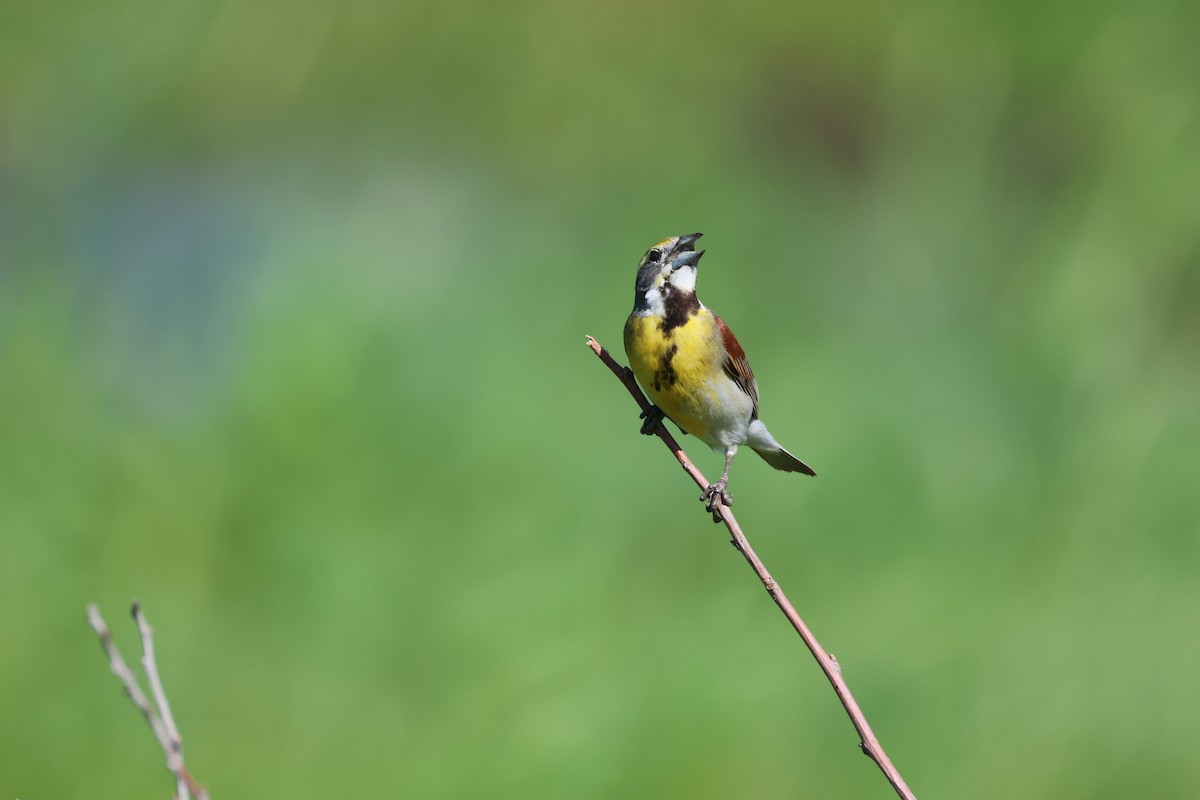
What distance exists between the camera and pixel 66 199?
21.2 ft

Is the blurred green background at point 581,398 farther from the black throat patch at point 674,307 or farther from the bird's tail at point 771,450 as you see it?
the black throat patch at point 674,307

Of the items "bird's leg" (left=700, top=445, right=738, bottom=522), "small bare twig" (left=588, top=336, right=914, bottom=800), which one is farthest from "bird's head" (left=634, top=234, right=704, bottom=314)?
"small bare twig" (left=588, top=336, right=914, bottom=800)

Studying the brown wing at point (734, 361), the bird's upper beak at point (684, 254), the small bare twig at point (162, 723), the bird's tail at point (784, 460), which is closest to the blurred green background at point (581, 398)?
the bird's tail at point (784, 460)

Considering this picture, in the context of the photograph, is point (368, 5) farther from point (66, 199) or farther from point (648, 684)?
point (648, 684)

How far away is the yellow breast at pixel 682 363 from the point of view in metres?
3.43

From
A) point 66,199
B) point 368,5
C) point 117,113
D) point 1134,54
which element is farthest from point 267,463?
point 1134,54

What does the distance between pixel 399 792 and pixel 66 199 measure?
352cm

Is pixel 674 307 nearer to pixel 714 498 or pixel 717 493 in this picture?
pixel 717 493

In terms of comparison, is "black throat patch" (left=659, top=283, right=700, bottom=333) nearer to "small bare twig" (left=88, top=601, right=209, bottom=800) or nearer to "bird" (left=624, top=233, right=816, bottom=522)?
"bird" (left=624, top=233, right=816, bottom=522)

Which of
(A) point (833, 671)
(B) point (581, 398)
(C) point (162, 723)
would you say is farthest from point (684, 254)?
(B) point (581, 398)

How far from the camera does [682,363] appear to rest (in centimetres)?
343

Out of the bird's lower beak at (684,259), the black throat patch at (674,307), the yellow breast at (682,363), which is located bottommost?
the yellow breast at (682,363)

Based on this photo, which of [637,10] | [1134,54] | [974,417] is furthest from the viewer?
[637,10]

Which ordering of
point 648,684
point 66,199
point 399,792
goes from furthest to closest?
point 66,199
point 648,684
point 399,792
